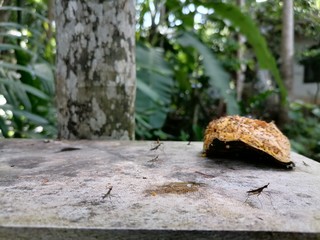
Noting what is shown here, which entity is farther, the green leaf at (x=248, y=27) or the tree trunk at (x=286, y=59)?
the tree trunk at (x=286, y=59)

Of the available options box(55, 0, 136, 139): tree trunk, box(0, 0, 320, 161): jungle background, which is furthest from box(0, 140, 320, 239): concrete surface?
box(0, 0, 320, 161): jungle background

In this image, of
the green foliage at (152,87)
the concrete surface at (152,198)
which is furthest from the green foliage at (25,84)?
the concrete surface at (152,198)

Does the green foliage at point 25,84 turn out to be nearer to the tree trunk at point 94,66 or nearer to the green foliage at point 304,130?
the tree trunk at point 94,66

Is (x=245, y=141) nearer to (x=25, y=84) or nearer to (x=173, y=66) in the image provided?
(x=25, y=84)

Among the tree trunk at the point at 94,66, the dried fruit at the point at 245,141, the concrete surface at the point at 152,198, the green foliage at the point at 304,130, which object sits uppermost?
the tree trunk at the point at 94,66

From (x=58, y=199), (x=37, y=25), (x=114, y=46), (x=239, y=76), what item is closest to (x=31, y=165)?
(x=58, y=199)

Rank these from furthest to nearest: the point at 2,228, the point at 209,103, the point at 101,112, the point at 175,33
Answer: the point at 209,103 < the point at 175,33 < the point at 101,112 < the point at 2,228

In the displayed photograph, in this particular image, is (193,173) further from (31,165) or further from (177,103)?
(177,103)
